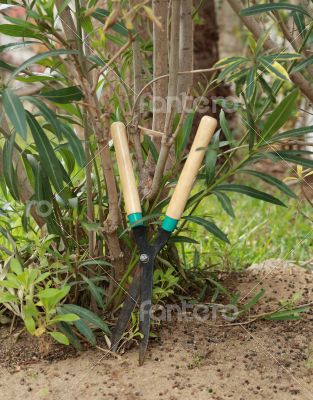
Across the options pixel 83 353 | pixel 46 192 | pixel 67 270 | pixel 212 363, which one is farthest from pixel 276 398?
pixel 46 192

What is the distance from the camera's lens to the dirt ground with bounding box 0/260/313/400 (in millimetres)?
1501

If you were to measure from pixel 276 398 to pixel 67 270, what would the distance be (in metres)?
0.63

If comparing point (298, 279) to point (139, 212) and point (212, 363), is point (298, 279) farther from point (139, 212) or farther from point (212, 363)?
point (139, 212)

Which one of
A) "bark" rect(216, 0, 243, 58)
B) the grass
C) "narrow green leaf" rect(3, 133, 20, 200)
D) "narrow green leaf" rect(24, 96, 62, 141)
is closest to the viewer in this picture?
"narrow green leaf" rect(24, 96, 62, 141)

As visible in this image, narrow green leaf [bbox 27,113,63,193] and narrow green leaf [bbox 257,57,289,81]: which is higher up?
narrow green leaf [bbox 257,57,289,81]

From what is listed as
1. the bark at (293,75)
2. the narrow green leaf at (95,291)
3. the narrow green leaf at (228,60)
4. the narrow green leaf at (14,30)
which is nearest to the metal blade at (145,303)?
the narrow green leaf at (95,291)

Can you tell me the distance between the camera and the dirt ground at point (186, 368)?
1.50 meters

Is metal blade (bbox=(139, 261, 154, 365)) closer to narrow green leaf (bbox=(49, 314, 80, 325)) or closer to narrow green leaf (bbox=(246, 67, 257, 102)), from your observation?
narrow green leaf (bbox=(49, 314, 80, 325))

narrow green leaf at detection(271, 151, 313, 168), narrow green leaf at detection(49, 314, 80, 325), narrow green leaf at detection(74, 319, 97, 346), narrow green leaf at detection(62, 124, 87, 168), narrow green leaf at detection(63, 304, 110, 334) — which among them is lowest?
narrow green leaf at detection(74, 319, 97, 346)

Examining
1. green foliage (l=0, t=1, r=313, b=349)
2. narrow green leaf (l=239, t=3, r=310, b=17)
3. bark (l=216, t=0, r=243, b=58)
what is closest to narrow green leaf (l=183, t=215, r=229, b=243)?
green foliage (l=0, t=1, r=313, b=349)

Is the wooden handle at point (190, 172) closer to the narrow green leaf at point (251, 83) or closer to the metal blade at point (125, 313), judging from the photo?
the narrow green leaf at point (251, 83)

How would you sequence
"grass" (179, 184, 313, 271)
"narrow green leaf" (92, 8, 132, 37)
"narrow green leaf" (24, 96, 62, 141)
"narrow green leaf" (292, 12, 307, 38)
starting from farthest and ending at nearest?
"grass" (179, 184, 313, 271), "narrow green leaf" (292, 12, 307, 38), "narrow green leaf" (92, 8, 132, 37), "narrow green leaf" (24, 96, 62, 141)

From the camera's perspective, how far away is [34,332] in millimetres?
1562

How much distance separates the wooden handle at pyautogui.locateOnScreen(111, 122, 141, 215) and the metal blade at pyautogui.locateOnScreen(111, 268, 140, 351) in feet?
0.61
